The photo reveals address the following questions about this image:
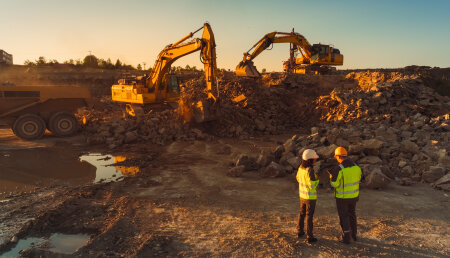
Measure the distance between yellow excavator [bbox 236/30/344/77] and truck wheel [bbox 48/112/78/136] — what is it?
8143 millimetres

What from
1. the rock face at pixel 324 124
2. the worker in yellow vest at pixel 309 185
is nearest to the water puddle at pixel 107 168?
the rock face at pixel 324 124

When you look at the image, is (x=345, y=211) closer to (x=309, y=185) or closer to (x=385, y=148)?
(x=309, y=185)

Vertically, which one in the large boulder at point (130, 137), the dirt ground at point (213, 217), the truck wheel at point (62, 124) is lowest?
the dirt ground at point (213, 217)

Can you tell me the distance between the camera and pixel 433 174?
6.80 meters

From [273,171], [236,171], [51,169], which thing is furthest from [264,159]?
[51,169]

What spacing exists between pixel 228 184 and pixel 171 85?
344 inches

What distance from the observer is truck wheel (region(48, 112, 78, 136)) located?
40.1 ft

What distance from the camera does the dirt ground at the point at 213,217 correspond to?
4.14m

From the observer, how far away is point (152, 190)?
21.4 feet

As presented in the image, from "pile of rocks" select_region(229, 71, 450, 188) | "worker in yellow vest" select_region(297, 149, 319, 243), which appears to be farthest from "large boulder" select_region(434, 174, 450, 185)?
"worker in yellow vest" select_region(297, 149, 319, 243)

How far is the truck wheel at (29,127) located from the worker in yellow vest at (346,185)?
12.1 m

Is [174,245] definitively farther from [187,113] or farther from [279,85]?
[279,85]

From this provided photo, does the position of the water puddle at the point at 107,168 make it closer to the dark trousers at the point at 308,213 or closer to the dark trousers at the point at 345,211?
the dark trousers at the point at 308,213

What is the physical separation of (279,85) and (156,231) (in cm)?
1395
